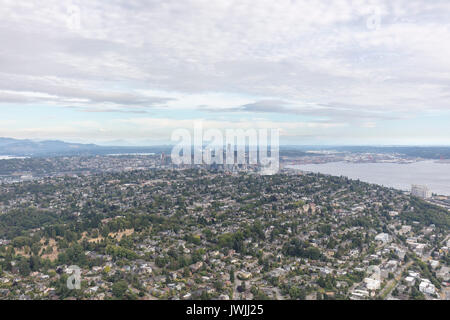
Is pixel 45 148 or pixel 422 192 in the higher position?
pixel 45 148

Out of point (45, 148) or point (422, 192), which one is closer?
point (422, 192)

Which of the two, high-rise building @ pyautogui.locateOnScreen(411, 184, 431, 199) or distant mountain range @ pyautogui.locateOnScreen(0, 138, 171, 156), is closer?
high-rise building @ pyautogui.locateOnScreen(411, 184, 431, 199)

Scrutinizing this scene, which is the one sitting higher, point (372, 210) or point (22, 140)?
point (22, 140)

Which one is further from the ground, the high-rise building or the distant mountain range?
the distant mountain range

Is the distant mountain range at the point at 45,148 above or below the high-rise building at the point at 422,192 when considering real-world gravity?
above

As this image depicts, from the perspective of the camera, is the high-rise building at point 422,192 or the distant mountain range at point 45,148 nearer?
the high-rise building at point 422,192
